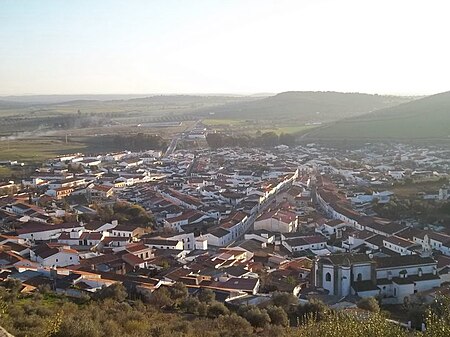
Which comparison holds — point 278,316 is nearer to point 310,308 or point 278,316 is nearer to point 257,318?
point 257,318

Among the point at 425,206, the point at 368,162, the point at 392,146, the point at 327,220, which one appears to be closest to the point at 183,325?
the point at 327,220

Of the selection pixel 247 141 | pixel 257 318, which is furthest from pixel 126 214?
pixel 247 141

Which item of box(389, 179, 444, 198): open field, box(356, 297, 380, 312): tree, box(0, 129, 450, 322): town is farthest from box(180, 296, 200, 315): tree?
box(389, 179, 444, 198): open field

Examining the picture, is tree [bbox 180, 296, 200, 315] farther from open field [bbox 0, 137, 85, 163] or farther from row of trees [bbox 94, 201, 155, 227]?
open field [bbox 0, 137, 85, 163]

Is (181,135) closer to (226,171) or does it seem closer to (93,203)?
(226,171)

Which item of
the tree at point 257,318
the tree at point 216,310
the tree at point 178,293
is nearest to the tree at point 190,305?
the tree at point 216,310
